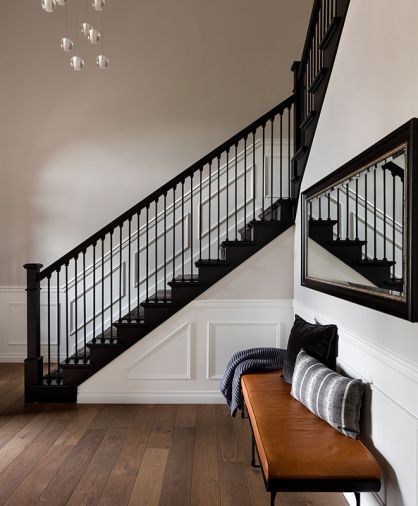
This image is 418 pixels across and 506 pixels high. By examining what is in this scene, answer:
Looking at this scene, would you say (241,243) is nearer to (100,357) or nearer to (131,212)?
(131,212)

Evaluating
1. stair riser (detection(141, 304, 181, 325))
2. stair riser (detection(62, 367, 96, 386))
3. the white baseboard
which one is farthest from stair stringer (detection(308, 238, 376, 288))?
stair riser (detection(62, 367, 96, 386))

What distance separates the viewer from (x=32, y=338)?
12.7ft

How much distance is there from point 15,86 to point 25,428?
425 centimetres

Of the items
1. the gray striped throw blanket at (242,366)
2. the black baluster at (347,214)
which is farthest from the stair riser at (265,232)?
the black baluster at (347,214)

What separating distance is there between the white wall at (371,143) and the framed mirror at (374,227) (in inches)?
3.7

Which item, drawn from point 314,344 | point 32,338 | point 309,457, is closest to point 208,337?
point 314,344

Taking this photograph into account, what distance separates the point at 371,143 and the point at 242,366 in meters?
1.92

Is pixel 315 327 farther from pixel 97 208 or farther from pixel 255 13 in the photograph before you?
pixel 255 13

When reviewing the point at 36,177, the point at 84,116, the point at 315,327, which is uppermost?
the point at 84,116

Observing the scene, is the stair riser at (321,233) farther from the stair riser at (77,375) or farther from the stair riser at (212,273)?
the stair riser at (77,375)

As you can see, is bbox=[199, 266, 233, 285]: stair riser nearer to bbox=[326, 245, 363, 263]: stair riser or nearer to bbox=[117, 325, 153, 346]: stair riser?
bbox=[117, 325, 153, 346]: stair riser

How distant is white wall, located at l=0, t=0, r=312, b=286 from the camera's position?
5535 millimetres

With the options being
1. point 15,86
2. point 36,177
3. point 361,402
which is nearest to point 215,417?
point 361,402

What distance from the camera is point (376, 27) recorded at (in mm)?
2064
